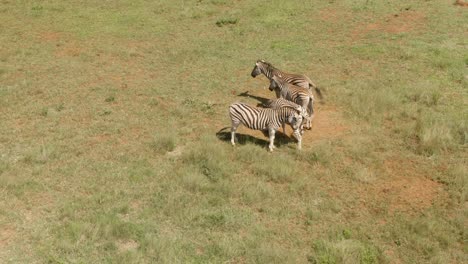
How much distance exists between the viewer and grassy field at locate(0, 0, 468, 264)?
9953mm

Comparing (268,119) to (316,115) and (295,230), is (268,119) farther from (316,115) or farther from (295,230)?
(295,230)

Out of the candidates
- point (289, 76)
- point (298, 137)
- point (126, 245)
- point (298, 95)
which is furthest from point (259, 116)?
point (126, 245)

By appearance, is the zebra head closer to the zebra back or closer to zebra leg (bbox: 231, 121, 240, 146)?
the zebra back

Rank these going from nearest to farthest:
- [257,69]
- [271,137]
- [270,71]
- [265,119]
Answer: [271,137] → [265,119] → [270,71] → [257,69]

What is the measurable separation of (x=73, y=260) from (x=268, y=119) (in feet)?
21.0

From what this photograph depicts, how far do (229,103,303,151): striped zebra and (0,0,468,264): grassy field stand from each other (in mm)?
501

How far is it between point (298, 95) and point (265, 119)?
6.89ft

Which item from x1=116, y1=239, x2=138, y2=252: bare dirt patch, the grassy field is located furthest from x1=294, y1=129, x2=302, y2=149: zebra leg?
x1=116, y1=239, x2=138, y2=252: bare dirt patch

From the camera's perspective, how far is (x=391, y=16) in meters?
24.4

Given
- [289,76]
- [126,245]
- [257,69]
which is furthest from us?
[257,69]

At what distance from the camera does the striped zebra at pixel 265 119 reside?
13195mm

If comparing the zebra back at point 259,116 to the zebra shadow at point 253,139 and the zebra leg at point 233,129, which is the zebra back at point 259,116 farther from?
the zebra shadow at point 253,139

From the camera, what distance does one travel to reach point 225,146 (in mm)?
13492

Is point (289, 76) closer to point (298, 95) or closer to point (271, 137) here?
point (298, 95)
